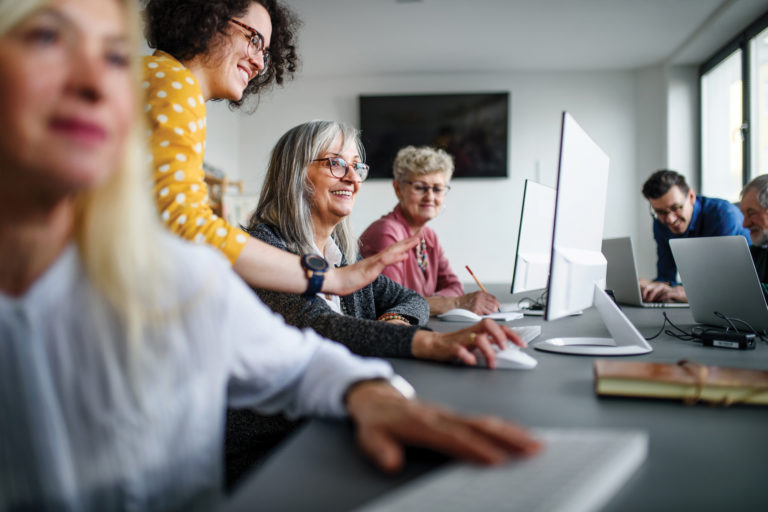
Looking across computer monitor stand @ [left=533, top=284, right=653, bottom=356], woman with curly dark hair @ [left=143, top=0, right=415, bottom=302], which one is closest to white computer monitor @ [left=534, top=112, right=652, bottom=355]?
computer monitor stand @ [left=533, top=284, right=653, bottom=356]

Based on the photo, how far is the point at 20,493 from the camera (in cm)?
44

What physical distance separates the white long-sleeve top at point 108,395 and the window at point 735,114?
15.1 feet

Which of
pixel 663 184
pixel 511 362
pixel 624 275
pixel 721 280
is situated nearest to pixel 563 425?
pixel 511 362

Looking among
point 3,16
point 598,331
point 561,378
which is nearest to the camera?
point 3,16

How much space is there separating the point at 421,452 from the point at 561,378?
18.3 inches

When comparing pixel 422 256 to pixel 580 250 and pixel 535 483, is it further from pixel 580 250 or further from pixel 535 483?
pixel 535 483

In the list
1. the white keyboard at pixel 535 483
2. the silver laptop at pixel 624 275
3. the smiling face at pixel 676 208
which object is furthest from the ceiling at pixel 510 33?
the white keyboard at pixel 535 483

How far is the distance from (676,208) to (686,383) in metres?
2.74

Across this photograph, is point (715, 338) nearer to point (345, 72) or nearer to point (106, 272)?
point (106, 272)

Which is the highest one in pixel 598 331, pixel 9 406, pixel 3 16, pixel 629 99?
pixel 629 99

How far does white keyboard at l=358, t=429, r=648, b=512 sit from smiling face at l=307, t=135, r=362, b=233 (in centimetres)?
125

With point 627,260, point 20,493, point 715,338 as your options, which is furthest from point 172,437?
point 627,260

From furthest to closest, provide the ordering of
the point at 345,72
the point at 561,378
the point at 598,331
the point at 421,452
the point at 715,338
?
the point at 345,72
the point at 598,331
the point at 715,338
the point at 561,378
the point at 421,452

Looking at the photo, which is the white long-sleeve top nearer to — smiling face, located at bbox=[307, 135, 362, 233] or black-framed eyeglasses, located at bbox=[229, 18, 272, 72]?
black-framed eyeglasses, located at bbox=[229, 18, 272, 72]
